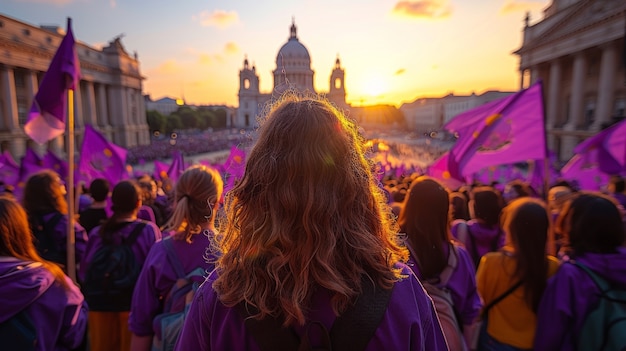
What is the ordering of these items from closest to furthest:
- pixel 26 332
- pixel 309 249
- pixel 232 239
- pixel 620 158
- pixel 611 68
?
1. pixel 309 249
2. pixel 232 239
3. pixel 26 332
4. pixel 620 158
5. pixel 611 68

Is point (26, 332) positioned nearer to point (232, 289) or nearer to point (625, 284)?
point (232, 289)

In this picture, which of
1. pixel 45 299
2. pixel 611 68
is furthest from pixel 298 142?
pixel 611 68

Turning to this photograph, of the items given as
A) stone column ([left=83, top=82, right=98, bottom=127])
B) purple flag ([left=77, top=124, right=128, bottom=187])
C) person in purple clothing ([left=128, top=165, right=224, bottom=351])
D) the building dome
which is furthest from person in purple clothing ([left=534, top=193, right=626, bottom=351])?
the building dome

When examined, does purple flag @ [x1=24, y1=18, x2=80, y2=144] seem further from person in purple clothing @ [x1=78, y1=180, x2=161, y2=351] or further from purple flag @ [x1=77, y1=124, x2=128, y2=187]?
purple flag @ [x1=77, y1=124, x2=128, y2=187]

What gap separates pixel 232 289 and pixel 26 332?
1.66 meters

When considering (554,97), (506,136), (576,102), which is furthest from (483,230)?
(554,97)

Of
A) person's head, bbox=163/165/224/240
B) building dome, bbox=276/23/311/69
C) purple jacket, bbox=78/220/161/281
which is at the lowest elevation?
purple jacket, bbox=78/220/161/281

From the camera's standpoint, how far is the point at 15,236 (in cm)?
228

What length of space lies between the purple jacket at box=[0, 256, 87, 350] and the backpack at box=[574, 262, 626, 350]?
9.96 ft

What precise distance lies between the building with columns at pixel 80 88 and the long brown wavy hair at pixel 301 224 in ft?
130

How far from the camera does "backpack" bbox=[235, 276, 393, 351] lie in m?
1.17

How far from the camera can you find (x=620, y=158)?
7.50 metres

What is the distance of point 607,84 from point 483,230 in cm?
3196

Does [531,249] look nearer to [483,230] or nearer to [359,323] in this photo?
[483,230]
